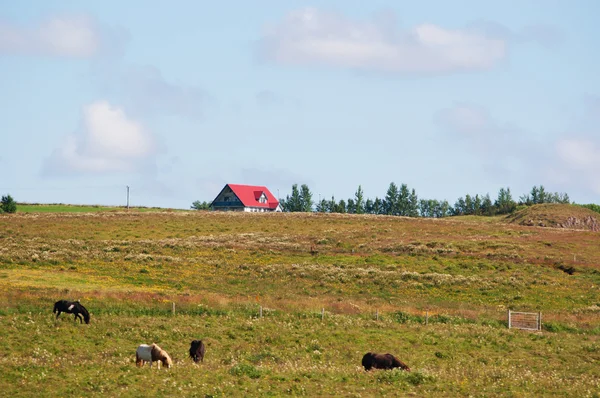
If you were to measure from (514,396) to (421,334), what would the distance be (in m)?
15.8

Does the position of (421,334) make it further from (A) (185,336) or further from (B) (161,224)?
(B) (161,224)

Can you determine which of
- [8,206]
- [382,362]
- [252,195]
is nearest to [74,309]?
[382,362]

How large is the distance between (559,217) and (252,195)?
249 ft

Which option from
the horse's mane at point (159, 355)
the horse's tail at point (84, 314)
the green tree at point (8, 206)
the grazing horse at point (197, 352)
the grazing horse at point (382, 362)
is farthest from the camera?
the green tree at point (8, 206)

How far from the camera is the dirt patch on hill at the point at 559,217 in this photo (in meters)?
131

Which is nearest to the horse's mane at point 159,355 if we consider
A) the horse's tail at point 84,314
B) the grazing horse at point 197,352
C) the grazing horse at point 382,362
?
the grazing horse at point 197,352

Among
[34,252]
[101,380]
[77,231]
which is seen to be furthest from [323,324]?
[77,231]

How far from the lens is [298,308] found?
51.2 metres

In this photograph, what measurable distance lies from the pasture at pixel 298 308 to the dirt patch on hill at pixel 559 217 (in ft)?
83.9

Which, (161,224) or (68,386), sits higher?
(161,224)

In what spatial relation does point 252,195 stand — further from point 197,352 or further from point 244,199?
point 197,352

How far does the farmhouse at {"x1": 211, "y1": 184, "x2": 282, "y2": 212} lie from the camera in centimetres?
17725

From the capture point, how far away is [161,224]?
368 ft

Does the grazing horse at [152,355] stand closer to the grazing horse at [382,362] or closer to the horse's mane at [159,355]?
the horse's mane at [159,355]
